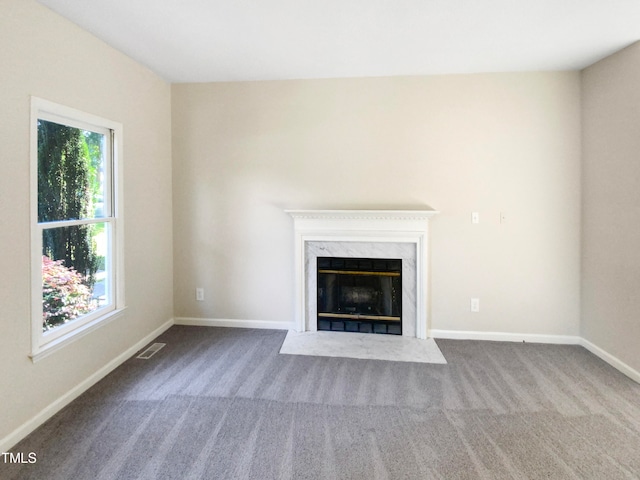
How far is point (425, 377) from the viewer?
2.61m

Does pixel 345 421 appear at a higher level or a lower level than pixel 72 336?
lower

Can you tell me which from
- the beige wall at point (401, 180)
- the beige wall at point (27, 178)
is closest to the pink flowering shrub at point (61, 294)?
the beige wall at point (27, 178)

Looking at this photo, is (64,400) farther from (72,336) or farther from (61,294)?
(61,294)

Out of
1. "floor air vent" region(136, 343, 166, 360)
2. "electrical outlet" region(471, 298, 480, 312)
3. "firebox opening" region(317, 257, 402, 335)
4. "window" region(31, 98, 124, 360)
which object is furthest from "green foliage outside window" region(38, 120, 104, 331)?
"electrical outlet" region(471, 298, 480, 312)

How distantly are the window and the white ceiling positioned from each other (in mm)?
752

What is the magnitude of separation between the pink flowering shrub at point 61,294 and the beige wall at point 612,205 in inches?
164

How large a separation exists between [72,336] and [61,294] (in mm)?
298

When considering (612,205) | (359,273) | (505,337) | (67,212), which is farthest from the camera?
(359,273)

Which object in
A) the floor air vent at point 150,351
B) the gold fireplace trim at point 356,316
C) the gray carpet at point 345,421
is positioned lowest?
the gray carpet at point 345,421

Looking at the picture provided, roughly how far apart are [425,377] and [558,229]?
6.40 ft

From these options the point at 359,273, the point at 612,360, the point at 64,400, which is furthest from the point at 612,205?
the point at 64,400

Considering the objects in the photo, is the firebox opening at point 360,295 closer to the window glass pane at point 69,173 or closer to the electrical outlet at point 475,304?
the electrical outlet at point 475,304

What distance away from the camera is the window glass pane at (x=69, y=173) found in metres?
2.14

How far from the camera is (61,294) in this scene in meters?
2.30
